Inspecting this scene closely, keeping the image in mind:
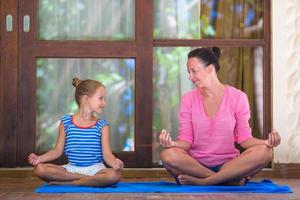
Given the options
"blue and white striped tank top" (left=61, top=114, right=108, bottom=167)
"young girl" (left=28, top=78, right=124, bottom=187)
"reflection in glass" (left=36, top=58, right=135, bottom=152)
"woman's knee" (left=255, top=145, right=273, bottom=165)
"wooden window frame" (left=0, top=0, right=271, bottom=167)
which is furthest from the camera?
"reflection in glass" (left=36, top=58, right=135, bottom=152)

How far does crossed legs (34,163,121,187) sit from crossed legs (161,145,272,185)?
1.27 ft

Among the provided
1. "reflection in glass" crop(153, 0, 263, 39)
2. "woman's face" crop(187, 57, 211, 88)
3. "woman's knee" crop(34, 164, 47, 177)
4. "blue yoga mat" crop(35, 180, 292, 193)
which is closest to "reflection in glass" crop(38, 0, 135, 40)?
"reflection in glass" crop(153, 0, 263, 39)

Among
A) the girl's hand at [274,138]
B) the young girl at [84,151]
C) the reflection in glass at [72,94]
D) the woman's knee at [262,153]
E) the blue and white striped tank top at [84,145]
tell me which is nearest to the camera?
the girl's hand at [274,138]

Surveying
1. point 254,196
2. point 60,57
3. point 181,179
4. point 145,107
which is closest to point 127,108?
point 145,107

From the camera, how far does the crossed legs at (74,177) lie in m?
5.00

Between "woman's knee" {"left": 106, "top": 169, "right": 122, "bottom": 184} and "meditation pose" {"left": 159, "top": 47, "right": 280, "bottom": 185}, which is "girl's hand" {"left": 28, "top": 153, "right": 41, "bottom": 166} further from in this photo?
"meditation pose" {"left": 159, "top": 47, "right": 280, "bottom": 185}

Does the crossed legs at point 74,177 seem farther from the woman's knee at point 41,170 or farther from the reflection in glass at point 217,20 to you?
the reflection in glass at point 217,20

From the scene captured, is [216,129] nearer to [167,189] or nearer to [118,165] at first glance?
[167,189]

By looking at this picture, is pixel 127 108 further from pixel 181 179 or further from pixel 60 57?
pixel 181 179

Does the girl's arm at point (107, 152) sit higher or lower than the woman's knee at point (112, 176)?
higher

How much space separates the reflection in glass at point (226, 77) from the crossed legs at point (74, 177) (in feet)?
4.73

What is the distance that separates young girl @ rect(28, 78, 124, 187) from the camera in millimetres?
5035

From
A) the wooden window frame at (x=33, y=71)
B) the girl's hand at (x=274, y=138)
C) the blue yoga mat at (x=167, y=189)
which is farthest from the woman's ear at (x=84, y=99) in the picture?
the girl's hand at (x=274, y=138)

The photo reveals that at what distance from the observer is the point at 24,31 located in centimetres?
623
